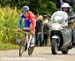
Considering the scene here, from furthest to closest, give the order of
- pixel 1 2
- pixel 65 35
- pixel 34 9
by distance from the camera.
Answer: pixel 34 9
pixel 1 2
pixel 65 35

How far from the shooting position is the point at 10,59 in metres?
16.9

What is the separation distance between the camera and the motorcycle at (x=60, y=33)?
20.0 m

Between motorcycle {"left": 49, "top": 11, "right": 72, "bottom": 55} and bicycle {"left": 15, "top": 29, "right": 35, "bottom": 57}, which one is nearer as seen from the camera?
bicycle {"left": 15, "top": 29, "right": 35, "bottom": 57}

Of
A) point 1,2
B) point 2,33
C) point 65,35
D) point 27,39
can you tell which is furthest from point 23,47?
point 1,2

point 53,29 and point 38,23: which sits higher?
point 53,29

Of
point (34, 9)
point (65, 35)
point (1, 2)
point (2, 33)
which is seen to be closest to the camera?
point (65, 35)

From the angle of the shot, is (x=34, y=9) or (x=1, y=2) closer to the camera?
(x=1, y=2)

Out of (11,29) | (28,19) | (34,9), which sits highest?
(28,19)

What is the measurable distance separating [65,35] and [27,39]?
5.61 ft

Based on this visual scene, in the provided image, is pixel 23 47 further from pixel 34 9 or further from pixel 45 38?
pixel 34 9

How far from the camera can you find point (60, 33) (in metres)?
20.2

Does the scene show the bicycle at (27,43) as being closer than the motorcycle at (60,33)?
Yes

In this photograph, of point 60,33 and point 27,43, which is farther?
point 60,33

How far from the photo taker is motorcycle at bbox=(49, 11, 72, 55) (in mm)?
20016
